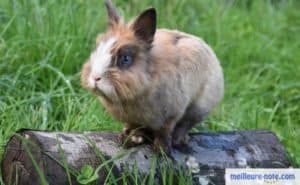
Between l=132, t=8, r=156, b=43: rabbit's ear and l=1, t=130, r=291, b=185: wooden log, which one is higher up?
l=132, t=8, r=156, b=43: rabbit's ear

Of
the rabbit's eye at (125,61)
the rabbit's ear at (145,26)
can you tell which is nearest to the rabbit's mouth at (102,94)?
the rabbit's eye at (125,61)

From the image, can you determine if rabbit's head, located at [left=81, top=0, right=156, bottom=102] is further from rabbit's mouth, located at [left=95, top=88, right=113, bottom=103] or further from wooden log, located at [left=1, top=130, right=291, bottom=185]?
wooden log, located at [left=1, top=130, right=291, bottom=185]

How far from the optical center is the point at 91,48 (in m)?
6.47

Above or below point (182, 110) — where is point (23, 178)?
below

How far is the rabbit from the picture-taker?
4.07 metres

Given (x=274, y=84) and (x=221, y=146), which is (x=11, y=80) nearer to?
(x=221, y=146)

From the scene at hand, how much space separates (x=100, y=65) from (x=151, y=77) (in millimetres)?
→ 358

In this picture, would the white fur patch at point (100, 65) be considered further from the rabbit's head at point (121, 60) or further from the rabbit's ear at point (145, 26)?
the rabbit's ear at point (145, 26)

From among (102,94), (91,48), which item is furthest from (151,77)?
A: (91,48)

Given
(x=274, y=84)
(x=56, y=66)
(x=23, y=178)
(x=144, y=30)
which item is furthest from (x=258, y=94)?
(x=23, y=178)

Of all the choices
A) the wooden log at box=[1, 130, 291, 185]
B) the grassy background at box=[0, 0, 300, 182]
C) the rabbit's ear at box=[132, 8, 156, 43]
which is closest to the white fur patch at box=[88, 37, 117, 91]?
the rabbit's ear at box=[132, 8, 156, 43]

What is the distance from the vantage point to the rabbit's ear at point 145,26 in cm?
426

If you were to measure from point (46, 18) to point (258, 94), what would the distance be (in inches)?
76.6

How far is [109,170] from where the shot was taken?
13.7 feet
